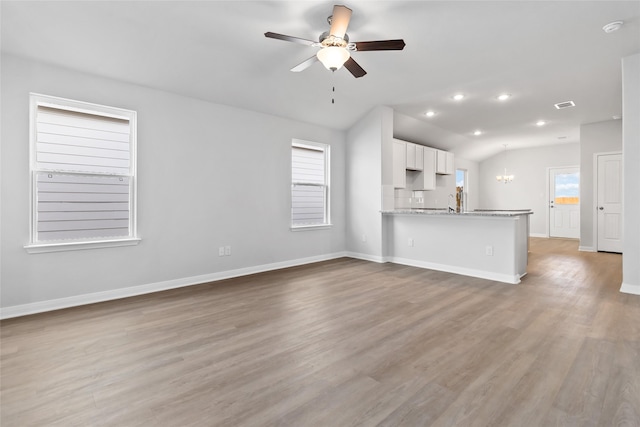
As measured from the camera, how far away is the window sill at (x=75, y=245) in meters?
3.22

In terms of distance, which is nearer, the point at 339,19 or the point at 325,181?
the point at 339,19

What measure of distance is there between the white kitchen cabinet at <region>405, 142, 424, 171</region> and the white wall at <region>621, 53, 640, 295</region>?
3.57m

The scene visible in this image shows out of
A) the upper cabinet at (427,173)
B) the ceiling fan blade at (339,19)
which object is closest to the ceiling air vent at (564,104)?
the upper cabinet at (427,173)

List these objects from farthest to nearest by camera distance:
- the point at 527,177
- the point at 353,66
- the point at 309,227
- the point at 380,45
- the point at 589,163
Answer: the point at 527,177 → the point at 589,163 → the point at 309,227 → the point at 353,66 → the point at 380,45

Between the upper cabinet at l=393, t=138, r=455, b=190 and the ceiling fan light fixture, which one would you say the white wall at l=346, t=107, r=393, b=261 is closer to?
the upper cabinet at l=393, t=138, r=455, b=190

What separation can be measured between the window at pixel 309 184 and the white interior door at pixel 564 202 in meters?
7.56

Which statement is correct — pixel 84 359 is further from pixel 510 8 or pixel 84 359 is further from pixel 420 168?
pixel 420 168

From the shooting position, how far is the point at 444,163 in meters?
8.16

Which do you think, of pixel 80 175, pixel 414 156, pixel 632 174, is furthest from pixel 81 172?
pixel 632 174

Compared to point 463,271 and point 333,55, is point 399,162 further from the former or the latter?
point 333,55

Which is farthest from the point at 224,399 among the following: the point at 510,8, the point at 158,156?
the point at 510,8

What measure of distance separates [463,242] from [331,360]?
344 centimetres

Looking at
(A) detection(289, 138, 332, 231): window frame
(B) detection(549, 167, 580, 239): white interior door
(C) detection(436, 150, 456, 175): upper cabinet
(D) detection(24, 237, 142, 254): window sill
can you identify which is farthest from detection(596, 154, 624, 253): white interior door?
(D) detection(24, 237, 142, 254): window sill

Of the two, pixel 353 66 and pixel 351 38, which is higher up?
pixel 351 38
